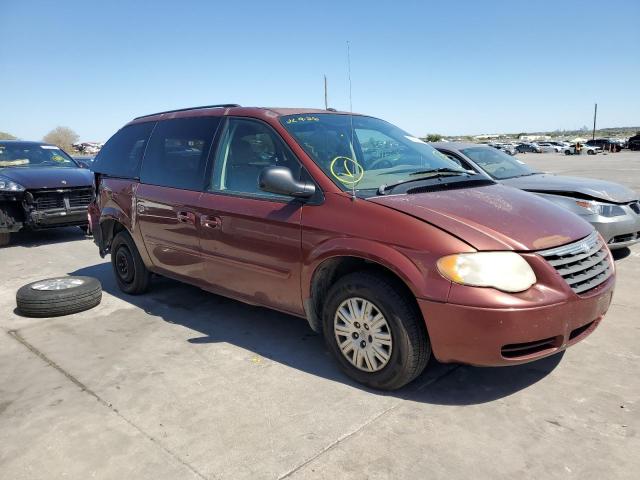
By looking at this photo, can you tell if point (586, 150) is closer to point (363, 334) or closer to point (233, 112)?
point (233, 112)

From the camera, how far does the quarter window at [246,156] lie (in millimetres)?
3797

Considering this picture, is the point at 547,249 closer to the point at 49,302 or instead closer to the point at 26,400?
the point at 26,400

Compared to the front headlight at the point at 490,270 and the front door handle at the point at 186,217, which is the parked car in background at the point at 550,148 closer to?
the front door handle at the point at 186,217

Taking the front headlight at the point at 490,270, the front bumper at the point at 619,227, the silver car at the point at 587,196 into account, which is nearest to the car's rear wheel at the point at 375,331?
the front headlight at the point at 490,270

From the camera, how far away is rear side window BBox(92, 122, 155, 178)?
5191 millimetres

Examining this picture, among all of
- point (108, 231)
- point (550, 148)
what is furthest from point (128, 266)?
point (550, 148)

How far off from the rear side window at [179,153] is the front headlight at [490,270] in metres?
2.35

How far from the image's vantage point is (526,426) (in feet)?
9.07

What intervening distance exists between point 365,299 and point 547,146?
6601 centimetres

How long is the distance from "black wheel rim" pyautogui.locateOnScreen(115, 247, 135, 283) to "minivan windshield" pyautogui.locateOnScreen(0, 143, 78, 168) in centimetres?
519

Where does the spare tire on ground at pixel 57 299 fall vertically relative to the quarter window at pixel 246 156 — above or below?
below

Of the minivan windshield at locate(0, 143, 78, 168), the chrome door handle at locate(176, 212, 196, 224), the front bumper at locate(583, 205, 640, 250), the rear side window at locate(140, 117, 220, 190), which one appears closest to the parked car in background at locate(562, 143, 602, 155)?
the front bumper at locate(583, 205, 640, 250)

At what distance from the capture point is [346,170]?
3562 millimetres

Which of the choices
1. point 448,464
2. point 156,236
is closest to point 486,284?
point 448,464
